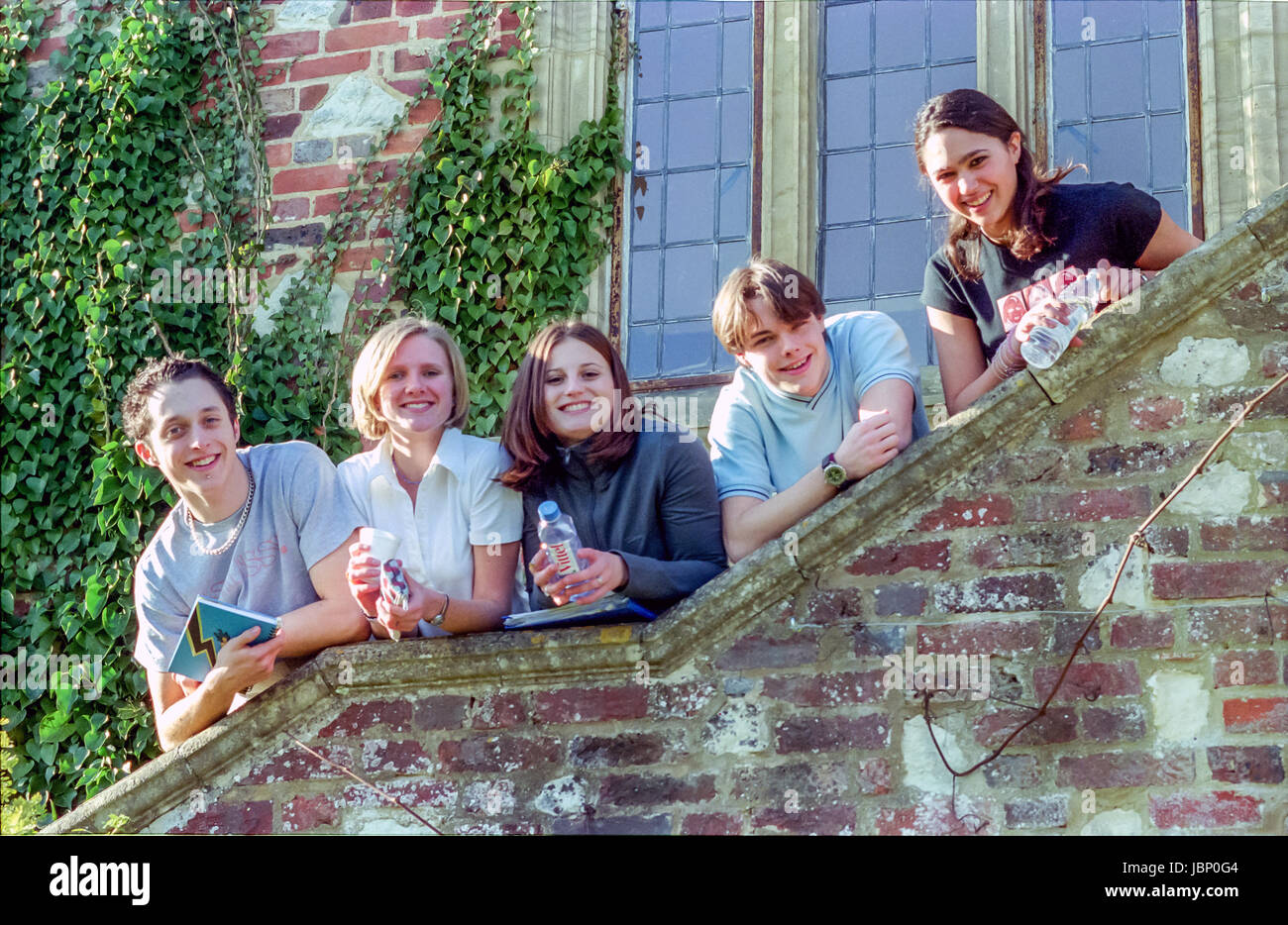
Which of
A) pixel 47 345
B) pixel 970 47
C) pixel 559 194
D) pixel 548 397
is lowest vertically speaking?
pixel 548 397

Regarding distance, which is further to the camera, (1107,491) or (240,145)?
(240,145)

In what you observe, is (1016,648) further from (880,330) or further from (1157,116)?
(1157,116)

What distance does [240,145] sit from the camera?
25.4 feet

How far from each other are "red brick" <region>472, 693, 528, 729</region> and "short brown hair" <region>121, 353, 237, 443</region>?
1154mm

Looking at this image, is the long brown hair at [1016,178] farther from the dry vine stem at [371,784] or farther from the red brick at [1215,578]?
the dry vine stem at [371,784]

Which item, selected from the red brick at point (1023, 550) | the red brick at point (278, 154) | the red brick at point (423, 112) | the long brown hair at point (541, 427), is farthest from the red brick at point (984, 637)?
the red brick at point (278, 154)

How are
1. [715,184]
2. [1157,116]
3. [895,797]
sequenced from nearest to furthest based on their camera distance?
[895,797] < [1157,116] < [715,184]

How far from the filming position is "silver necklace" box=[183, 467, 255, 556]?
4930mm

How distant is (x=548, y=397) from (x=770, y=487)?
641mm

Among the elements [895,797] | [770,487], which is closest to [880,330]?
[770,487]

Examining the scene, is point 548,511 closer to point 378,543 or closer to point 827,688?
point 378,543

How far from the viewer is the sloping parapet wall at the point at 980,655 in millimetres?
4145

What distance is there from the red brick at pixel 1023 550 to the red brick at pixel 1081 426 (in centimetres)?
25

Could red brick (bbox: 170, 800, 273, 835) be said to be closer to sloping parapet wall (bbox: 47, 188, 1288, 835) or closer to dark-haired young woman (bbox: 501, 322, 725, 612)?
sloping parapet wall (bbox: 47, 188, 1288, 835)
